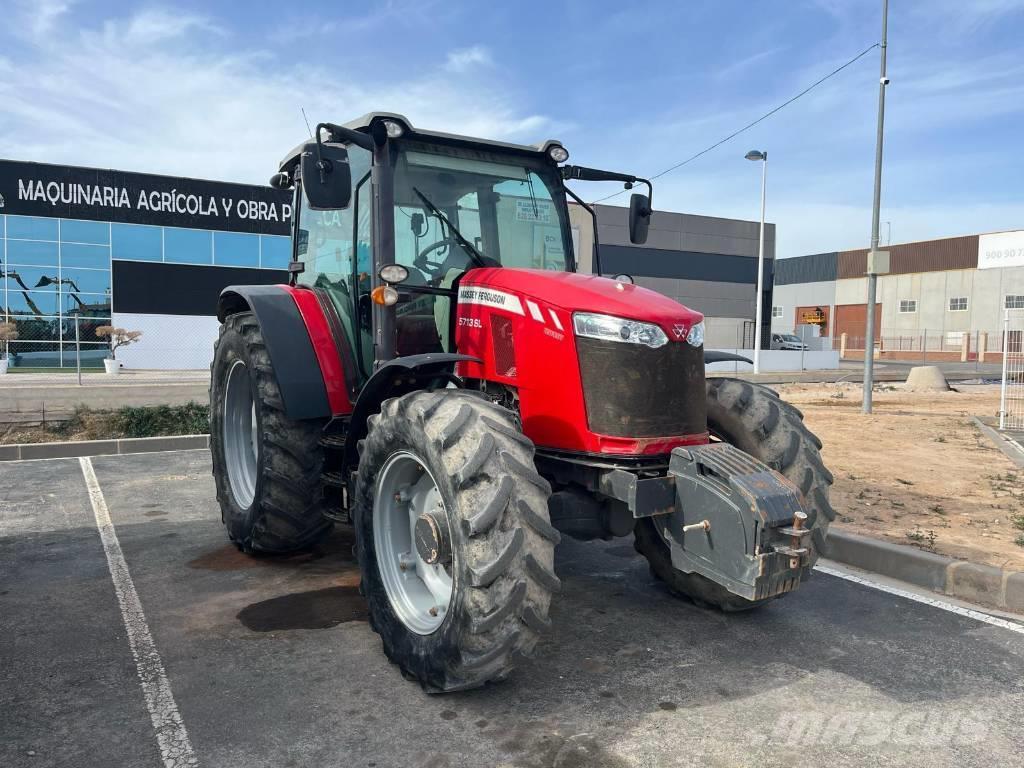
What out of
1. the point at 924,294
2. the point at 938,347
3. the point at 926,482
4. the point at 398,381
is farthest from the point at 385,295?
the point at 924,294

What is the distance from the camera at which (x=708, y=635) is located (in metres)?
4.18

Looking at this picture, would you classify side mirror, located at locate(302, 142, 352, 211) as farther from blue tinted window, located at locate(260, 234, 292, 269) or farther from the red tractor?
blue tinted window, located at locate(260, 234, 292, 269)

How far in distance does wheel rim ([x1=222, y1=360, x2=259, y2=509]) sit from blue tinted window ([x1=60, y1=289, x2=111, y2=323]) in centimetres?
2317

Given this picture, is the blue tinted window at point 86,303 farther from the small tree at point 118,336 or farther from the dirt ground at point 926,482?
the dirt ground at point 926,482

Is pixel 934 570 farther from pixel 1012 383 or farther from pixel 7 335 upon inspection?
pixel 7 335

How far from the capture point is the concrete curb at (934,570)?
4.76 metres

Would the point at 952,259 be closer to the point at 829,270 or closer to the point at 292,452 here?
the point at 829,270

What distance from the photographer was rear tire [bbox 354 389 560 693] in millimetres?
3158

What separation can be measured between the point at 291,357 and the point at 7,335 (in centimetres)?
2193

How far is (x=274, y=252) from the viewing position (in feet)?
93.8

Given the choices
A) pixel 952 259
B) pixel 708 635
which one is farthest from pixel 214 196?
pixel 952 259

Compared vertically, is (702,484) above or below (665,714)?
above

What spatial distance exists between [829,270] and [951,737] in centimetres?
6907

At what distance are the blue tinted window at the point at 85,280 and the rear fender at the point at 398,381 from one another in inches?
1000
